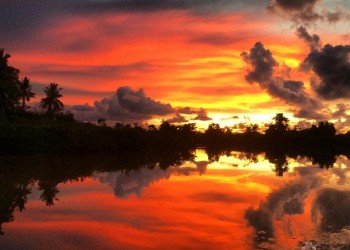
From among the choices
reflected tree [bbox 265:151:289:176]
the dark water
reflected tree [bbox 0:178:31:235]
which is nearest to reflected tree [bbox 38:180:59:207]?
the dark water

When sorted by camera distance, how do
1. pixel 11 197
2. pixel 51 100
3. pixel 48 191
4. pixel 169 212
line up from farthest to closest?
1. pixel 51 100
2. pixel 48 191
3. pixel 11 197
4. pixel 169 212

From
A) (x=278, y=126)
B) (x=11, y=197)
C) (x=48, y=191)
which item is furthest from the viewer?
(x=278, y=126)

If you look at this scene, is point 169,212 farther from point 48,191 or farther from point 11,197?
point 48,191

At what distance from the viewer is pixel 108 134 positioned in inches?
2589

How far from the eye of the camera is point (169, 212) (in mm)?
17922

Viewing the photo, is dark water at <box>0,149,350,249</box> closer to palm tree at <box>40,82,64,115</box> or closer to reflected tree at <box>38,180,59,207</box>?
reflected tree at <box>38,180,59,207</box>

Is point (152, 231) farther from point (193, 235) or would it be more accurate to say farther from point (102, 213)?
point (102, 213)

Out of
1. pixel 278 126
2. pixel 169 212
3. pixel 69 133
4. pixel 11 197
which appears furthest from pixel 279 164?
pixel 278 126

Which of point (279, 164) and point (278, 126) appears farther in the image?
point (278, 126)

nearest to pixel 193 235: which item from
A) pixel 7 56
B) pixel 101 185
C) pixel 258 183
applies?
pixel 101 185

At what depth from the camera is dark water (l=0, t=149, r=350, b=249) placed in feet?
42.1

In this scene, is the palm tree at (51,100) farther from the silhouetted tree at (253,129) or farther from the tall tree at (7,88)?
the silhouetted tree at (253,129)

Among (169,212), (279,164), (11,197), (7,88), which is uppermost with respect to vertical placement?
(7,88)

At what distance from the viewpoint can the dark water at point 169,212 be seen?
12.8 m
